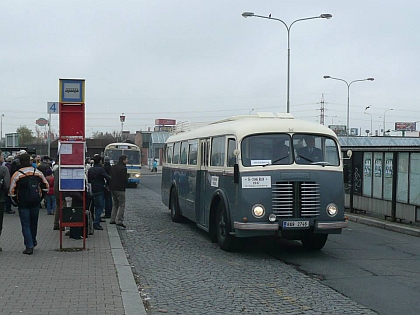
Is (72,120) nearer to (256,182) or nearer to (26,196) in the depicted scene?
(26,196)

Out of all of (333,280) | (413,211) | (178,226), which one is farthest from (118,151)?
(333,280)

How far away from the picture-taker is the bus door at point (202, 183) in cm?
1337

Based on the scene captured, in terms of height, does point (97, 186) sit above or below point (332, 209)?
above

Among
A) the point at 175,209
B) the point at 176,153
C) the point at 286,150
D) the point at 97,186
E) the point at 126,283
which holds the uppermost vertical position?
the point at 286,150

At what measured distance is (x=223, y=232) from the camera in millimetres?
11867

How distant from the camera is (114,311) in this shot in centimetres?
676

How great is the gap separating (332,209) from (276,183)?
4.04 ft

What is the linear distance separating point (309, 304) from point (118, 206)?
344 inches

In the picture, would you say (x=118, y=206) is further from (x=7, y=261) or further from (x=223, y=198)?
(x=7, y=261)

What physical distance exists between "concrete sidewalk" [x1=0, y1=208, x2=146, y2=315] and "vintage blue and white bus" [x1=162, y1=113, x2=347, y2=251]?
2266 millimetres

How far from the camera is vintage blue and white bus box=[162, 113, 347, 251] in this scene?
1080 centimetres

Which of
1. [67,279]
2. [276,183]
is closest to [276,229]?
[276,183]

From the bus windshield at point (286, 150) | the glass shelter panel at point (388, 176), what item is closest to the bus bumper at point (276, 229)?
the bus windshield at point (286, 150)

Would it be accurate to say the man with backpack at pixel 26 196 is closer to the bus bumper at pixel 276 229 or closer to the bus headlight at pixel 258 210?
the bus bumper at pixel 276 229
